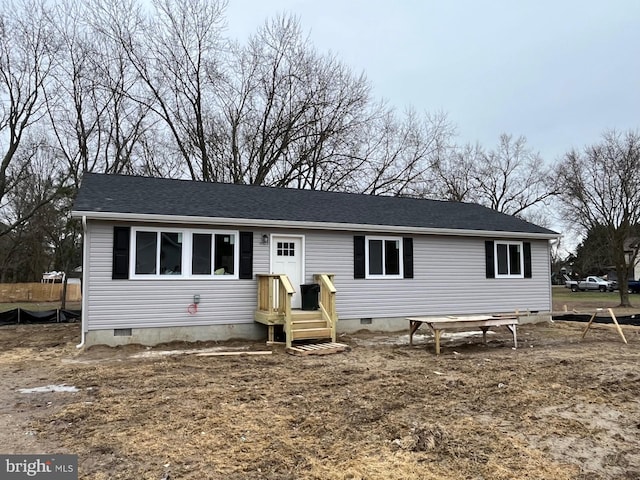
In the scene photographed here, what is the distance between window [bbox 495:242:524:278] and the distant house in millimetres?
34

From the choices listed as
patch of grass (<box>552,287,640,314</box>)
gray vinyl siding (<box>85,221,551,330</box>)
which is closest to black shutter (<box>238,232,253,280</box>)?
gray vinyl siding (<box>85,221,551,330</box>)

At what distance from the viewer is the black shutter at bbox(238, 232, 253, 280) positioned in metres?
10.1

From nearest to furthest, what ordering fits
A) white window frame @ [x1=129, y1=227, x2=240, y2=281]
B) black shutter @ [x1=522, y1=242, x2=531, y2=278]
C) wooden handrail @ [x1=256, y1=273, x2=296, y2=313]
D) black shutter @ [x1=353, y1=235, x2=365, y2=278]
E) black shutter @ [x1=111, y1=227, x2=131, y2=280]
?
black shutter @ [x1=111, y1=227, x2=131, y2=280], white window frame @ [x1=129, y1=227, x2=240, y2=281], wooden handrail @ [x1=256, y1=273, x2=296, y2=313], black shutter @ [x1=353, y1=235, x2=365, y2=278], black shutter @ [x1=522, y1=242, x2=531, y2=278]

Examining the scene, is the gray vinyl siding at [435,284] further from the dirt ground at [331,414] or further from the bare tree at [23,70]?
the bare tree at [23,70]

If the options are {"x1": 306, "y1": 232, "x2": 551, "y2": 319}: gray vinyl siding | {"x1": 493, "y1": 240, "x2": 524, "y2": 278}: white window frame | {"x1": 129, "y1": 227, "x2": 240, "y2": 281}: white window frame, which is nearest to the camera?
{"x1": 129, "y1": 227, "x2": 240, "y2": 281}: white window frame

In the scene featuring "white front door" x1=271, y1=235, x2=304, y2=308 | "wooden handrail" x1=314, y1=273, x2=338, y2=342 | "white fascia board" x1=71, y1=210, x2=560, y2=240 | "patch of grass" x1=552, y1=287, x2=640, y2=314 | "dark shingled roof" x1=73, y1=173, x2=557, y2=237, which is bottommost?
"patch of grass" x1=552, y1=287, x2=640, y2=314

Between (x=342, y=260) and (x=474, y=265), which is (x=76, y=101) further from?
(x=474, y=265)

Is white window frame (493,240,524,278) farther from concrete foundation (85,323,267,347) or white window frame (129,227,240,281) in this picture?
white window frame (129,227,240,281)

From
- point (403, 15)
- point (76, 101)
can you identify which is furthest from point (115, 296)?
point (76, 101)

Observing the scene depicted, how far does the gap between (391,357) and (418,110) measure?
1907 centimetres

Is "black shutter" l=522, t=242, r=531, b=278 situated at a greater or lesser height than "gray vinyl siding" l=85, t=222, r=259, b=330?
greater

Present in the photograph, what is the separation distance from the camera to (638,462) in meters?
3.61

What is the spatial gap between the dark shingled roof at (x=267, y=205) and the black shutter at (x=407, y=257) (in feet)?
1.53

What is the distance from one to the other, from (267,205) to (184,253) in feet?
8.76
